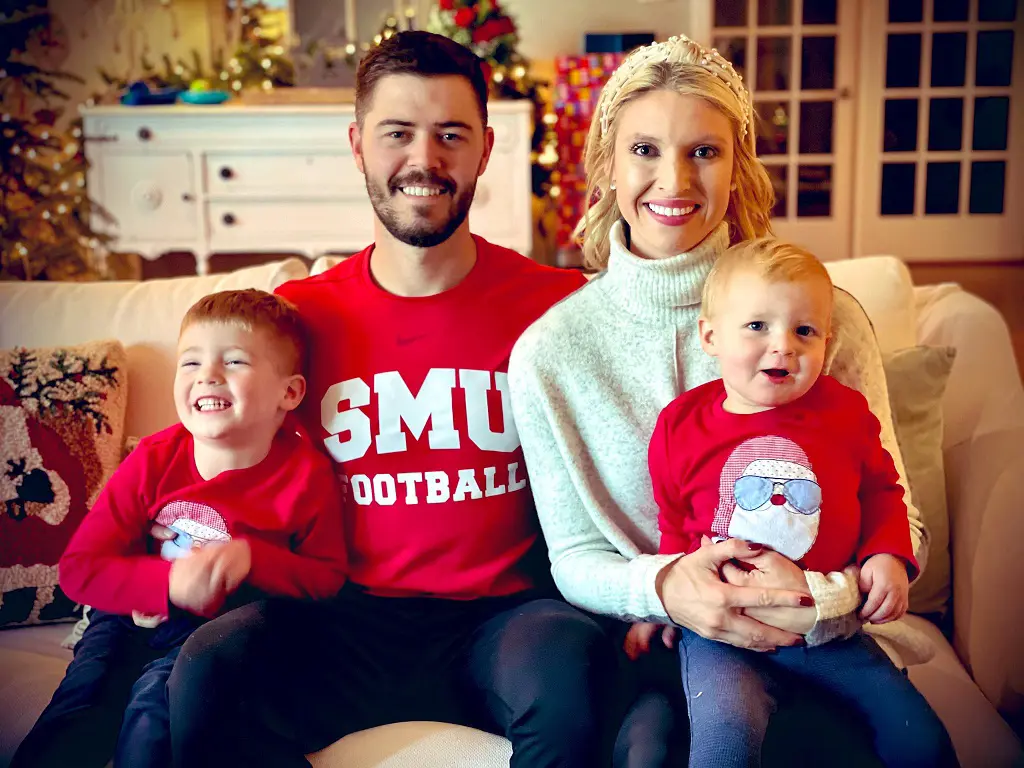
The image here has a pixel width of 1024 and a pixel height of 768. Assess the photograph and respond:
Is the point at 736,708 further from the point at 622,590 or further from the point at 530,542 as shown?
the point at 530,542

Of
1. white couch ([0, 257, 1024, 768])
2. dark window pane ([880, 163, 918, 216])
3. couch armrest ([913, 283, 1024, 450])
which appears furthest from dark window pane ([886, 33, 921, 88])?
couch armrest ([913, 283, 1024, 450])

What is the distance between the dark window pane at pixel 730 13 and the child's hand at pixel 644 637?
5.35m

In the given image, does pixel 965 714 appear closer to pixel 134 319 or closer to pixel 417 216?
pixel 417 216

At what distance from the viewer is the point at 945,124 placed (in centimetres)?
599

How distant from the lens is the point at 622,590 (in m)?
1.27

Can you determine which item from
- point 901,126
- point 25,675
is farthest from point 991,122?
point 25,675

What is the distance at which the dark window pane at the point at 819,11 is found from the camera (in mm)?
5902

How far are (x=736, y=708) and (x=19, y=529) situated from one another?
1184 millimetres

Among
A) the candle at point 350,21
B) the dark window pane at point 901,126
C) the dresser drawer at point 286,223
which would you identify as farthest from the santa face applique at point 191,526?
the dark window pane at point 901,126

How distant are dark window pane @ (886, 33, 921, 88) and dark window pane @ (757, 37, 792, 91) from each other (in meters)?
0.60

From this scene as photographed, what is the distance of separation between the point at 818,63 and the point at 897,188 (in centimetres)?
92

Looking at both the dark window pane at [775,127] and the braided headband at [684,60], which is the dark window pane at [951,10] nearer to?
the dark window pane at [775,127]

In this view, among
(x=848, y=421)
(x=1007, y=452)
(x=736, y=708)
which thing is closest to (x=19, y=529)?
(x=736, y=708)

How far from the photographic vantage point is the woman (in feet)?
4.29
